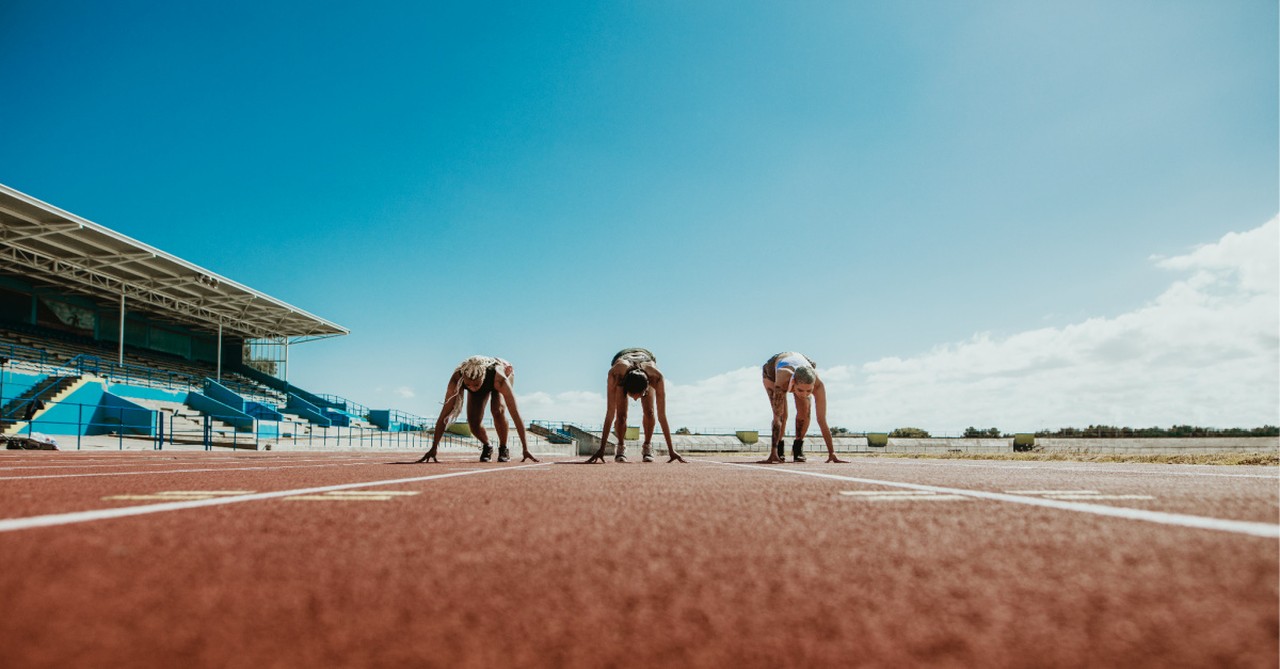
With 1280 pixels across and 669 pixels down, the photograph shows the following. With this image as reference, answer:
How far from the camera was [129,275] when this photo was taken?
94.7ft

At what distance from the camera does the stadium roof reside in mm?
22250

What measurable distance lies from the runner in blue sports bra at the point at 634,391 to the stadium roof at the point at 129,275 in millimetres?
22621

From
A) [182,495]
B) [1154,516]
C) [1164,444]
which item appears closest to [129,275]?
[182,495]

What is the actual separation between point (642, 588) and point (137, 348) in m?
42.2

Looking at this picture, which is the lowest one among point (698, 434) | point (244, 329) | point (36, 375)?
point (698, 434)

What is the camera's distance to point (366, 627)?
0.93 m

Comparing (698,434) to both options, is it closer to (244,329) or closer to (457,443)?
(457,443)

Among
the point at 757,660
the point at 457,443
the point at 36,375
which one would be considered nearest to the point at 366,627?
the point at 757,660

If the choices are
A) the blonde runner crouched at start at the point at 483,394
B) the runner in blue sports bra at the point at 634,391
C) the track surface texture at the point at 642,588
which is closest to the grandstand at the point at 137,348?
the blonde runner crouched at start at the point at 483,394

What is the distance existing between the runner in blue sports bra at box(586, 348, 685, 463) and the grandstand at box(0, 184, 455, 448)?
1431 cm

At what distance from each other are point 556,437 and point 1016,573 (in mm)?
36910

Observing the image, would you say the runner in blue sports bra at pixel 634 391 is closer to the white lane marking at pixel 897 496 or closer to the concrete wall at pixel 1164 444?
the white lane marking at pixel 897 496

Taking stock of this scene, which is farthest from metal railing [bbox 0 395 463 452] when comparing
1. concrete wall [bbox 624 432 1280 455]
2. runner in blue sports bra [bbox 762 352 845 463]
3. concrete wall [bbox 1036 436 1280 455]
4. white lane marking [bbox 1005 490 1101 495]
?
concrete wall [bbox 1036 436 1280 455]

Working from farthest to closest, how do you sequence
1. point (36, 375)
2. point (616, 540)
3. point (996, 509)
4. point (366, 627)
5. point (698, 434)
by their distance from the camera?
point (698, 434)
point (36, 375)
point (996, 509)
point (616, 540)
point (366, 627)
